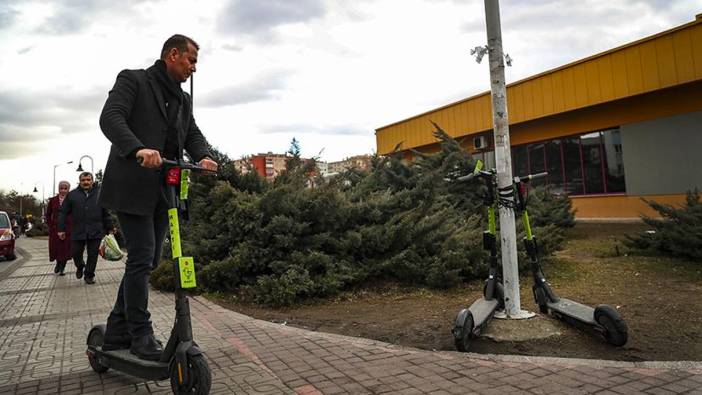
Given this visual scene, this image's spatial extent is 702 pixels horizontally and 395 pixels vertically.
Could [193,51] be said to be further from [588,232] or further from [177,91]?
[588,232]

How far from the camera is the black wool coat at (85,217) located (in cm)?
870

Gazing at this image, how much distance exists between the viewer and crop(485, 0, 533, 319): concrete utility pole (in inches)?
179

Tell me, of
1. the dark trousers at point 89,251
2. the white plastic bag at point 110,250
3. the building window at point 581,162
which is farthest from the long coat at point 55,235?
the building window at point 581,162

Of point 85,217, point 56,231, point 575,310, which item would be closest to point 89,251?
point 85,217

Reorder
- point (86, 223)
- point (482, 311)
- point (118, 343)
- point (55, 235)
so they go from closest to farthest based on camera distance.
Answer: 1. point (118, 343)
2. point (482, 311)
3. point (86, 223)
4. point (55, 235)

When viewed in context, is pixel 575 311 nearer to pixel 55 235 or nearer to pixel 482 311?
pixel 482 311

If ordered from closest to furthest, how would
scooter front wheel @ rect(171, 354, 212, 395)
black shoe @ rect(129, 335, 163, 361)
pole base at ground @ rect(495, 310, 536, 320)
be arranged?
scooter front wheel @ rect(171, 354, 212, 395) → black shoe @ rect(129, 335, 163, 361) → pole base at ground @ rect(495, 310, 536, 320)

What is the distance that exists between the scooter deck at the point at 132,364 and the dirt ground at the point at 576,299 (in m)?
2.01

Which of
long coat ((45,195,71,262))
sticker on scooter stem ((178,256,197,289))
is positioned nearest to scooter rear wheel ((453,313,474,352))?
sticker on scooter stem ((178,256,197,289))

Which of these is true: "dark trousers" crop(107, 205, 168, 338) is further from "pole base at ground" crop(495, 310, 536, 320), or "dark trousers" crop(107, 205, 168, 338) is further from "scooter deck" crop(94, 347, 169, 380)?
"pole base at ground" crop(495, 310, 536, 320)

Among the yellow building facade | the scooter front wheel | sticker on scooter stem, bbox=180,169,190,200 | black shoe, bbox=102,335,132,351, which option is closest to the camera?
the scooter front wheel

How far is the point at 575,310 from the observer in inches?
166

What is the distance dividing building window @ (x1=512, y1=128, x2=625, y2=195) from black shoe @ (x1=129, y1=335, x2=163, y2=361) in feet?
47.7

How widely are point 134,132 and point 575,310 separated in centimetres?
371
